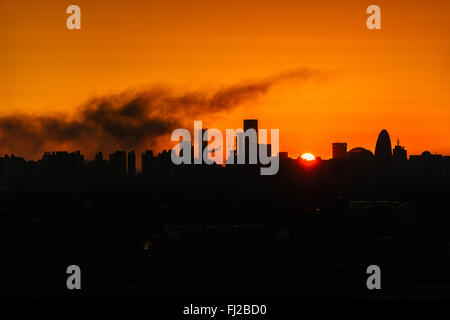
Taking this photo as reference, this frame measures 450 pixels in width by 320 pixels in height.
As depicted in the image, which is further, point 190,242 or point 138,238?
point 138,238

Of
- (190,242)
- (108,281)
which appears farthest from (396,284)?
(190,242)
